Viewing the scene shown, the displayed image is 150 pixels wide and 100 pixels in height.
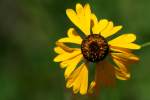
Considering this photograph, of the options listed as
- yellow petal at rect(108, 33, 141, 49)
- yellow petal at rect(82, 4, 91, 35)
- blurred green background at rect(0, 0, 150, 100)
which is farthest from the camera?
blurred green background at rect(0, 0, 150, 100)

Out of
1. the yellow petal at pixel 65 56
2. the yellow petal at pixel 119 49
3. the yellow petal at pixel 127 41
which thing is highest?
the yellow petal at pixel 65 56

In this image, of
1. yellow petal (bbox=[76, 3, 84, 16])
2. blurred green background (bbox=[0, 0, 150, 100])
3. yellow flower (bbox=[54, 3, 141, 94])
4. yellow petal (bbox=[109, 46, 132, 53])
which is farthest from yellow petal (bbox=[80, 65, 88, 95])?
blurred green background (bbox=[0, 0, 150, 100])

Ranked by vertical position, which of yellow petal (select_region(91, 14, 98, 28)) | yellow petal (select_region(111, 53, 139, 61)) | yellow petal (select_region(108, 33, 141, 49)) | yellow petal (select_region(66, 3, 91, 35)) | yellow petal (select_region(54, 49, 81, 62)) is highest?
yellow petal (select_region(66, 3, 91, 35))

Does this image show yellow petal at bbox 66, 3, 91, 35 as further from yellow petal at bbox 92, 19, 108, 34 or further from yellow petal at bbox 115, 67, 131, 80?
yellow petal at bbox 115, 67, 131, 80

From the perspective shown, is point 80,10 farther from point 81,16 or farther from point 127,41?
point 127,41

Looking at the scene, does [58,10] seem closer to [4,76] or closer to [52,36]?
[52,36]

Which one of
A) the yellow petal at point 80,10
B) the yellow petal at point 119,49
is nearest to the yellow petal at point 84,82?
the yellow petal at point 119,49

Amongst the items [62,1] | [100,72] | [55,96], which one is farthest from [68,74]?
[62,1]

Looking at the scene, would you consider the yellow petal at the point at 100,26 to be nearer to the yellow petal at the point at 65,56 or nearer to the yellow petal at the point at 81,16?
the yellow petal at the point at 81,16

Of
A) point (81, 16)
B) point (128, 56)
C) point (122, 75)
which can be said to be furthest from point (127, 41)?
point (81, 16)

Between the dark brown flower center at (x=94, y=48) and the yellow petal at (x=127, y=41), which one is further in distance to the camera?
the dark brown flower center at (x=94, y=48)
